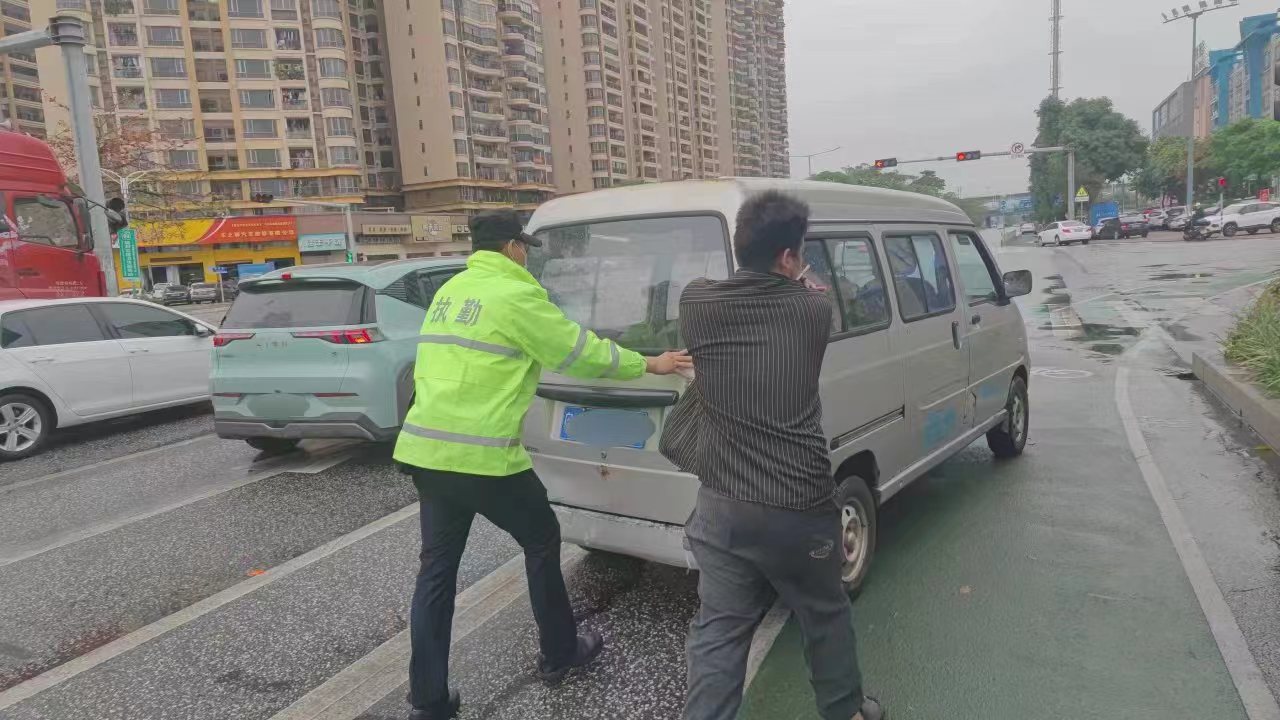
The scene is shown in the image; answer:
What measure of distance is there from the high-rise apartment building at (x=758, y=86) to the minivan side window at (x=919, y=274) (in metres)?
130

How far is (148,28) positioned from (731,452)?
77362 mm

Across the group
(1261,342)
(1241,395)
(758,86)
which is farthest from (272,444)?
(758,86)

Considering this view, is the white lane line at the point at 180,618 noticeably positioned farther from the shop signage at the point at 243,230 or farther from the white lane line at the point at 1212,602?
the shop signage at the point at 243,230

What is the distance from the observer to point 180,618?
160 inches

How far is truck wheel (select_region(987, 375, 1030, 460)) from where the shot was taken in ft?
19.7

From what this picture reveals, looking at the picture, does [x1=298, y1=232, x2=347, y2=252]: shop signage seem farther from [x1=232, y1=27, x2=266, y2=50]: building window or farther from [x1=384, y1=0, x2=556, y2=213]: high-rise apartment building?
[x1=232, y1=27, x2=266, y2=50]: building window

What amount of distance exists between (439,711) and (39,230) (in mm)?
11894

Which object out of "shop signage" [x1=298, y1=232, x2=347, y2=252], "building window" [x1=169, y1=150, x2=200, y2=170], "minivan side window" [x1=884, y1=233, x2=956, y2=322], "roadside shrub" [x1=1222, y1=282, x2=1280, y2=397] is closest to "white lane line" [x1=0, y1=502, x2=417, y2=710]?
"minivan side window" [x1=884, y1=233, x2=956, y2=322]

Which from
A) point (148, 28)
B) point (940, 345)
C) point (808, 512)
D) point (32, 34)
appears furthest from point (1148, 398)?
point (148, 28)

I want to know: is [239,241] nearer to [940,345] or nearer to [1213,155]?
[940,345]

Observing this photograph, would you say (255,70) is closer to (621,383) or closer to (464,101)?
(464,101)

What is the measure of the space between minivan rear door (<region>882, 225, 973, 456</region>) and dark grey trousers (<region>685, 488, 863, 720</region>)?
1.98 metres

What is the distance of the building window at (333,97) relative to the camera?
67869 millimetres

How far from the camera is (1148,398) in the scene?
808 cm
